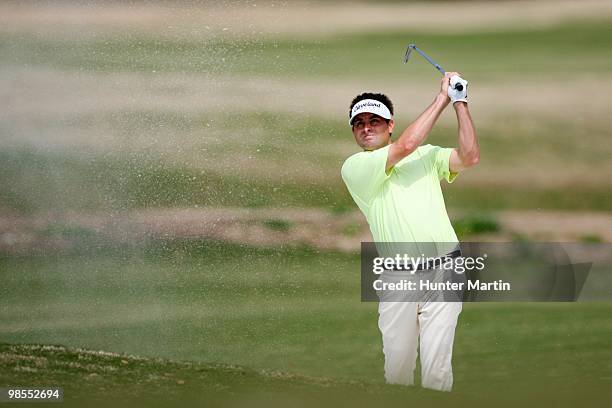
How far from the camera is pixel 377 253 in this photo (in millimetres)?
4426

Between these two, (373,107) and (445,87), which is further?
(373,107)

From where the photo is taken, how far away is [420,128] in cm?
416

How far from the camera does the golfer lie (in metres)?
4.23

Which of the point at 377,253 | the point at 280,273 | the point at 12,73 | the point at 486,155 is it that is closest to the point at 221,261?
the point at 280,273

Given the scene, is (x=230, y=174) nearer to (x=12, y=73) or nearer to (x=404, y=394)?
(x=12, y=73)

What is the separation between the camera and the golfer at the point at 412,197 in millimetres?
4234

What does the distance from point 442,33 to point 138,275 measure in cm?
524

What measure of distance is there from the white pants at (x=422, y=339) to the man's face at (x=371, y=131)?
2.01 ft

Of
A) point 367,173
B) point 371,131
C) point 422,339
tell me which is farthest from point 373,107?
point 422,339

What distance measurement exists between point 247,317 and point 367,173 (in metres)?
4.24

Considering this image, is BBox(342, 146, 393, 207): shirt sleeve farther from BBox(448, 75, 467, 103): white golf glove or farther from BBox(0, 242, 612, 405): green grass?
BBox(0, 242, 612, 405): green grass

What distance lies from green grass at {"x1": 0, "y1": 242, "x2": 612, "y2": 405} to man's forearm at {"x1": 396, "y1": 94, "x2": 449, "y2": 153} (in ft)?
6.31

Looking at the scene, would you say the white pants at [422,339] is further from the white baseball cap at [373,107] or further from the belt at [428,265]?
Result: the white baseball cap at [373,107]

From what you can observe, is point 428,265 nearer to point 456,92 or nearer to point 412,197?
point 412,197
